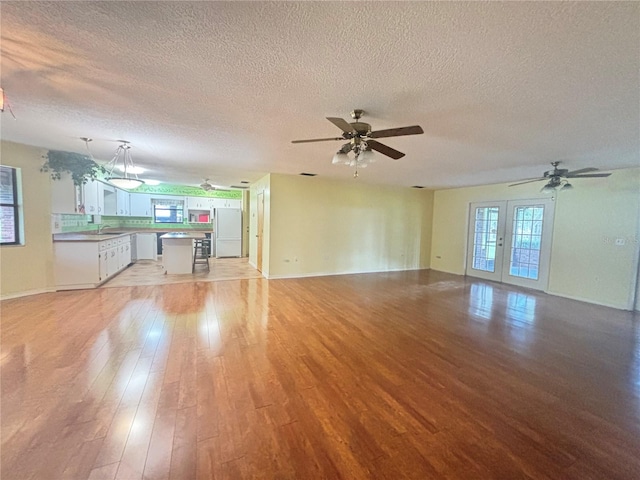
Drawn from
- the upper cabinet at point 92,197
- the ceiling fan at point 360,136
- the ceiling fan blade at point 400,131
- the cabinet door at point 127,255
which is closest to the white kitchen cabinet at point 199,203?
the cabinet door at point 127,255

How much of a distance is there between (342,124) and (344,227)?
192 inches

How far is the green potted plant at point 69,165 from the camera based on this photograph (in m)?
4.42

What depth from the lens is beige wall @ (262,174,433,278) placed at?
20.7 feet

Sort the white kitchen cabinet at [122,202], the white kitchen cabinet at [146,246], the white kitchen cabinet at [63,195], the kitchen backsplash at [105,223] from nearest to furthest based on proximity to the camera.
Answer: the white kitchen cabinet at [63,195], the kitchen backsplash at [105,223], the white kitchen cabinet at [122,202], the white kitchen cabinet at [146,246]

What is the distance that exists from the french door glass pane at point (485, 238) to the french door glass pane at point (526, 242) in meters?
0.45

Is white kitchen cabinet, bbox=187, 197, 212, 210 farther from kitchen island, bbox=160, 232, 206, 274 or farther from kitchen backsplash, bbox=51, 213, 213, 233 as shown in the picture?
kitchen island, bbox=160, 232, 206, 274

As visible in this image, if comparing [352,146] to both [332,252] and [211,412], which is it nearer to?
[211,412]

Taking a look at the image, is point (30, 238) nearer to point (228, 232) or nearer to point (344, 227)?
point (228, 232)

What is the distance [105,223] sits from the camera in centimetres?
772

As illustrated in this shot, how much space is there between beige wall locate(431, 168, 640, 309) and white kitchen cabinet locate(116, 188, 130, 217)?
34.9 feet

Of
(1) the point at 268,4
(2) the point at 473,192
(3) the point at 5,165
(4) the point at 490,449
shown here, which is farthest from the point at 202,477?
(2) the point at 473,192

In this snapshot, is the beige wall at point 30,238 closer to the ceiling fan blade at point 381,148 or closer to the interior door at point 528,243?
the ceiling fan blade at point 381,148

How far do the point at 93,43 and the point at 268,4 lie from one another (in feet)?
3.90

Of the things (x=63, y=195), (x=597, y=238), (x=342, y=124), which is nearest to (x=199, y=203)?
(x=63, y=195)
